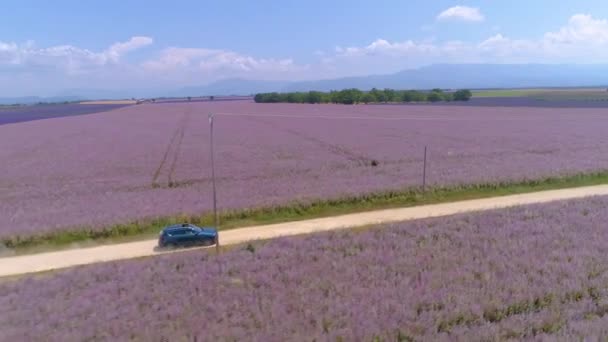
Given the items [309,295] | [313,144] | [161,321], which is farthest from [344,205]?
[313,144]

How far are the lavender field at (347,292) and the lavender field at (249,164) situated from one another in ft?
27.1

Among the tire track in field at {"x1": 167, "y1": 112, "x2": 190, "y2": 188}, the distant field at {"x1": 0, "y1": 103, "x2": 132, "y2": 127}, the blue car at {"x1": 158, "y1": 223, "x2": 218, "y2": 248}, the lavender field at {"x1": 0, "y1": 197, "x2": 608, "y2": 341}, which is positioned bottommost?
the blue car at {"x1": 158, "y1": 223, "x2": 218, "y2": 248}

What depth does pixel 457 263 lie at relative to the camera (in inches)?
519

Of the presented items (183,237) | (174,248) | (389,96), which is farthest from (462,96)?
(174,248)

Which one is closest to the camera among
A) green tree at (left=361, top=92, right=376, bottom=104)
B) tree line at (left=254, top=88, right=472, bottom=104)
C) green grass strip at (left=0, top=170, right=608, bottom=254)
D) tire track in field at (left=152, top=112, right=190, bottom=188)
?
green grass strip at (left=0, top=170, right=608, bottom=254)

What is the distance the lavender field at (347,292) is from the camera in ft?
30.8

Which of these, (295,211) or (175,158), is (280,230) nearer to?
(295,211)

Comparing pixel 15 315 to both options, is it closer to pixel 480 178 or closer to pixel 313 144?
pixel 480 178

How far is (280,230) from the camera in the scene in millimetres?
20094

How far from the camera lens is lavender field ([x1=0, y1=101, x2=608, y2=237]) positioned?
77.0 feet

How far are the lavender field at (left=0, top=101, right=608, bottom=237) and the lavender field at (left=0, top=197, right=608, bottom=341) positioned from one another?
8.25 m

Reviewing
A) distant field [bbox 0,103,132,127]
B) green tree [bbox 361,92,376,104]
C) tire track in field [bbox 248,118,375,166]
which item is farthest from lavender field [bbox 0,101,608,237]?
green tree [bbox 361,92,376,104]

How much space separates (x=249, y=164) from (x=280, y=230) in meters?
15.8

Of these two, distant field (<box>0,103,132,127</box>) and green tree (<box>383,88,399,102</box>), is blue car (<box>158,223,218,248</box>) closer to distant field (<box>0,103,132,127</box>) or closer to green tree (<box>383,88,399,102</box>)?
distant field (<box>0,103,132,127</box>)
